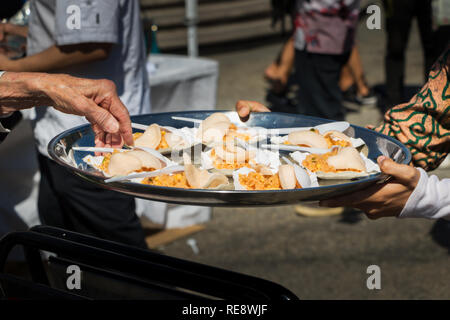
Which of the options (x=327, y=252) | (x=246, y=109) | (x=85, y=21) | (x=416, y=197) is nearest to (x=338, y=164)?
(x=416, y=197)

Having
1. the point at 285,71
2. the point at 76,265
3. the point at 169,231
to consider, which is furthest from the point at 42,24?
the point at 285,71

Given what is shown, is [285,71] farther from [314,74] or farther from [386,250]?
[386,250]

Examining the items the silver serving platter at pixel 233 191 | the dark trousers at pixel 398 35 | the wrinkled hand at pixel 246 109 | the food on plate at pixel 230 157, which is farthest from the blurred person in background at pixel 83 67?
the dark trousers at pixel 398 35

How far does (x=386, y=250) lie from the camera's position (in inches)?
128

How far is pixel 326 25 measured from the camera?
11.9ft

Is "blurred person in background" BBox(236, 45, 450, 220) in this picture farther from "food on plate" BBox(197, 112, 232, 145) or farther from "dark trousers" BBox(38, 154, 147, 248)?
"dark trousers" BBox(38, 154, 147, 248)

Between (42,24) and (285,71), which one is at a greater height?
(42,24)

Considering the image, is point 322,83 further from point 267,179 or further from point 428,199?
point 267,179

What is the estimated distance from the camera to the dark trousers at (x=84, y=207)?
216 cm

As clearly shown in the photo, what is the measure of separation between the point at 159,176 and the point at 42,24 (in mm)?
1117

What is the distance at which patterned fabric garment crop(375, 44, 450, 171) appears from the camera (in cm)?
165

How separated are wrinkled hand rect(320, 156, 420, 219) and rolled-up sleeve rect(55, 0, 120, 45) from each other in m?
1.04

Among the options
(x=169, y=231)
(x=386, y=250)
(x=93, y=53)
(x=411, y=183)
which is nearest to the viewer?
(x=411, y=183)

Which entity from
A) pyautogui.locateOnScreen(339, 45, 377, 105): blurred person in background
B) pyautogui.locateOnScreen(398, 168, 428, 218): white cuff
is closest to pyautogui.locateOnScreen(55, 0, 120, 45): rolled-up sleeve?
pyautogui.locateOnScreen(398, 168, 428, 218): white cuff
